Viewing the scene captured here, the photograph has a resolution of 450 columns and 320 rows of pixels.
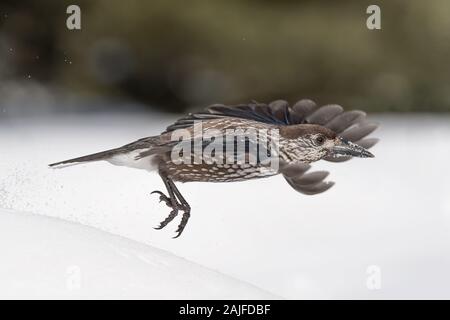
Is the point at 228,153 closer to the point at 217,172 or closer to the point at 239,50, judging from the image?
the point at 217,172

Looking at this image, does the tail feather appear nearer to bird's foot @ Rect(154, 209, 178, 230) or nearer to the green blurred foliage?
bird's foot @ Rect(154, 209, 178, 230)

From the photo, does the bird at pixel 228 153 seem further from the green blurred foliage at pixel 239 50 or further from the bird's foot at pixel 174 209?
the green blurred foliage at pixel 239 50

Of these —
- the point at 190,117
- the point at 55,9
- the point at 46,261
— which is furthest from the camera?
the point at 55,9

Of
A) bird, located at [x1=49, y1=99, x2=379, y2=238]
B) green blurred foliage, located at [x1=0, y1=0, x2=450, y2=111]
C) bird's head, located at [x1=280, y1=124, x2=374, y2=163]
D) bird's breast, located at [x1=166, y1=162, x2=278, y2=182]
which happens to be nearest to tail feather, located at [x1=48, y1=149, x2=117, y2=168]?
bird, located at [x1=49, y1=99, x2=379, y2=238]

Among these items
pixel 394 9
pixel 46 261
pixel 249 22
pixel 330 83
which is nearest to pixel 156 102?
pixel 249 22

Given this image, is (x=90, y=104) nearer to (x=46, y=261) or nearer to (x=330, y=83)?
(x=330, y=83)

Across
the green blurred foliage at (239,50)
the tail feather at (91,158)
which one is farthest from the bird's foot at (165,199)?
the green blurred foliage at (239,50)
